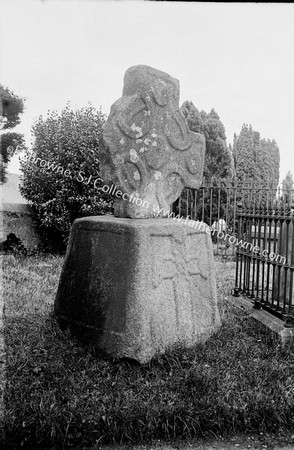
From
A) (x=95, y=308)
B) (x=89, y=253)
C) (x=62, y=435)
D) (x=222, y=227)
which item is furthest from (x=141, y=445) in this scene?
(x=222, y=227)

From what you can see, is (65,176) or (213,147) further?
(213,147)

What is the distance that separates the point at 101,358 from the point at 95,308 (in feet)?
1.39

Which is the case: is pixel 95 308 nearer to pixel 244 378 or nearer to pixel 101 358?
pixel 101 358

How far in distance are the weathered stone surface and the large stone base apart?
277mm

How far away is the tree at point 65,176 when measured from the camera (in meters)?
10.2

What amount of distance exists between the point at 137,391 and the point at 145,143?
2126 millimetres

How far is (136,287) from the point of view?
373 centimetres

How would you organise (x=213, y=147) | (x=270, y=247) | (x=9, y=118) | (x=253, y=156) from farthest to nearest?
1. (x=253, y=156)
2. (x=213, y=147)
3. (x=9, y=118)
4. (x=270, y=247)

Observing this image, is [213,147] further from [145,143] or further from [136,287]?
[136,287]

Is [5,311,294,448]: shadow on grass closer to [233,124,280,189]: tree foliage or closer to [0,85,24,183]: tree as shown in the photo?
[0,85,24,183]: tree

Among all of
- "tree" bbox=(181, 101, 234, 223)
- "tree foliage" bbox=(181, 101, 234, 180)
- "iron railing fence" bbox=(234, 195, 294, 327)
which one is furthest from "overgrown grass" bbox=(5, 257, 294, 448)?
"tree foliage" bbox=(181, 101, 234, 180)

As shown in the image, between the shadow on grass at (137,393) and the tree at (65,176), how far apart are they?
6159mm

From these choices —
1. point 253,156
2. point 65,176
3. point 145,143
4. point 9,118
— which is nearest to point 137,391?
point 145,143

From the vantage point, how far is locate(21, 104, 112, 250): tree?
1019 cm
